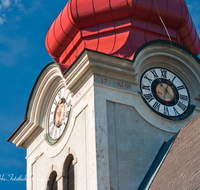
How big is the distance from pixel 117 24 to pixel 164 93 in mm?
2256

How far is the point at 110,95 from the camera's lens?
16859 mm

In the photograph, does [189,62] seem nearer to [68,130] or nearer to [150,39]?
[150,39]

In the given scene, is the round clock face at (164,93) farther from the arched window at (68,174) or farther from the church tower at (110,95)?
the arched window at (68,174)

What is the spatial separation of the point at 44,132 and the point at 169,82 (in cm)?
358

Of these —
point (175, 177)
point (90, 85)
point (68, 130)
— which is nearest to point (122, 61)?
point (90, 85)

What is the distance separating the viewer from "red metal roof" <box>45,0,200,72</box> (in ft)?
59.8

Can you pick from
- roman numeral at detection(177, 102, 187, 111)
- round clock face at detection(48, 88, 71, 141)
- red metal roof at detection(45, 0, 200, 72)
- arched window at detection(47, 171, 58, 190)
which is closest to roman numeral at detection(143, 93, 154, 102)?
roman numeral at detection(177, 102, 187, 111)

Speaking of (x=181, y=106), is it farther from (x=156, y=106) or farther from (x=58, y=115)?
(x=58, y=115)

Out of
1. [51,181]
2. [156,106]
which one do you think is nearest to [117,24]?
[156,106]

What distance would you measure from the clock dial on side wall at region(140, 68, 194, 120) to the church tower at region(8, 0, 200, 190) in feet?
0.09

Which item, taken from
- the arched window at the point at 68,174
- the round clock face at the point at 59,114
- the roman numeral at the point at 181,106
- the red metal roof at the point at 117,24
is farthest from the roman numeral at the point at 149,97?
the arched window at the point at 68,174

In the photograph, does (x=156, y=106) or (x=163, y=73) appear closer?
(x=156, y=106)

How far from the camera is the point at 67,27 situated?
18906mm

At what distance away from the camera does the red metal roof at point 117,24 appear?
1822 centimetres
